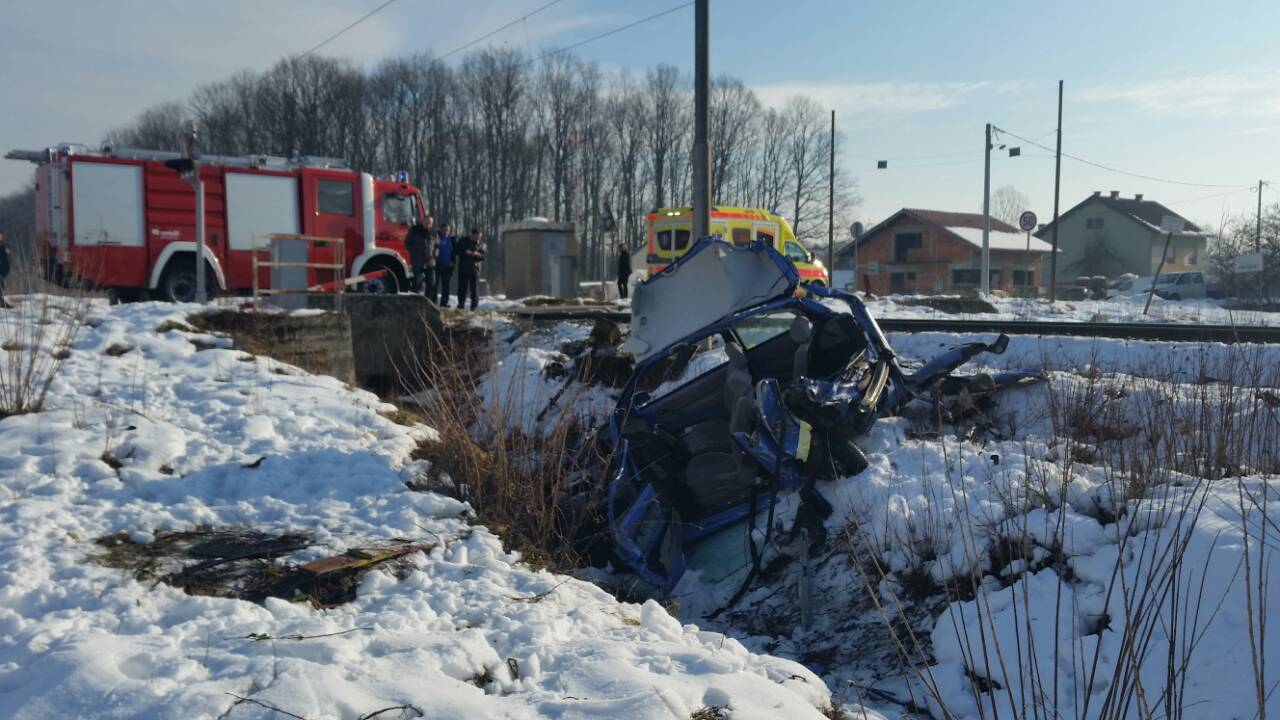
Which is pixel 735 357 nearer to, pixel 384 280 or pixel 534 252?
pixel 384 280

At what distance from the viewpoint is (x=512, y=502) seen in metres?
5.66

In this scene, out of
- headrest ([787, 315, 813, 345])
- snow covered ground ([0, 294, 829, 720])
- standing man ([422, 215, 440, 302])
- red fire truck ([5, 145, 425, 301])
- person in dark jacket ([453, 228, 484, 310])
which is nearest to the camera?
snow covered ground ([0, 294, 829, 720])

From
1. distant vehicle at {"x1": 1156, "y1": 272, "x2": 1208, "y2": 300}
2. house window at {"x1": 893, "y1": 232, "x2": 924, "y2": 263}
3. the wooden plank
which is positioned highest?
house window at {"x1": 893, "y1": 232, "x2": 924, "y2": 263}

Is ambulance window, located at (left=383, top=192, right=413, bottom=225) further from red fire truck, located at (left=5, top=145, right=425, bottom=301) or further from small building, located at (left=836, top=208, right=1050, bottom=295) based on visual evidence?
small building, located at (left=836, top=208, right=1050, bottom=295)

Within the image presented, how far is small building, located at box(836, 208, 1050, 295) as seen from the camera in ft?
169

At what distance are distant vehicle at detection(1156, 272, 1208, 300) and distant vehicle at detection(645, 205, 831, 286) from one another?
2585 cm

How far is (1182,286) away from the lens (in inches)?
1511

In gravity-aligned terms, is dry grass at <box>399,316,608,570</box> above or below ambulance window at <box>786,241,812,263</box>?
below

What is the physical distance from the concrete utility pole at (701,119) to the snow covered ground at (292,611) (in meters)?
5.14

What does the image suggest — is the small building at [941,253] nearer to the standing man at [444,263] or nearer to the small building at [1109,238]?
the small building at [1109,238]

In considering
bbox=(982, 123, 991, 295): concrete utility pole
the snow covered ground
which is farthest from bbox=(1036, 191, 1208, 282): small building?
the snow covered ground

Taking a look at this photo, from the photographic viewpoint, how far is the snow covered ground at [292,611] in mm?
3016

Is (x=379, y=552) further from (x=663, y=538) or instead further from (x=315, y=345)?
(x=315, y=345)

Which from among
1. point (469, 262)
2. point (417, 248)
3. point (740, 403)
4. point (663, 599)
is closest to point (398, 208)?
point (417, 248)
